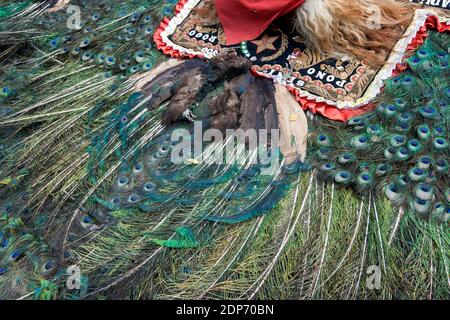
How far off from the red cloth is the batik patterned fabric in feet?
0.18

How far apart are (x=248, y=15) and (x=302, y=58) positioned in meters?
0.46

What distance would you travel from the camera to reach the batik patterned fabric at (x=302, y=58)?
113 inches

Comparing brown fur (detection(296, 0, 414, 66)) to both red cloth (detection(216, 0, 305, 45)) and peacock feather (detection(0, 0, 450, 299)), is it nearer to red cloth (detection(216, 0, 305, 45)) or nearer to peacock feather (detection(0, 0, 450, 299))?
red cloth (detection(216, 0, 305, 45))

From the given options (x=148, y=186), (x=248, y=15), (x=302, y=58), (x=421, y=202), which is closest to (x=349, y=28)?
(x=302, y=58)

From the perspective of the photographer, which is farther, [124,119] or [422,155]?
[124,119]

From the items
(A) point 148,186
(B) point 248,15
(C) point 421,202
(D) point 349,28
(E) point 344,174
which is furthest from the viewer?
(B) point 248,15

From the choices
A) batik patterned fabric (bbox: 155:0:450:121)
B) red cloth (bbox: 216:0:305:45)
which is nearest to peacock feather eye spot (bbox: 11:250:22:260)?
batik patterned fabric (bbox: 155:0:450:121)

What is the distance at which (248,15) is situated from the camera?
3.28 m

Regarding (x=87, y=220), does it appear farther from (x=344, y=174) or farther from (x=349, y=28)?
(x=349, y=28)

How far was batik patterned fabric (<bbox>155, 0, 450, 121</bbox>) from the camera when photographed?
287 centimetres

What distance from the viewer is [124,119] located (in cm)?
291

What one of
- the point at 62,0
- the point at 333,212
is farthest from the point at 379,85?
the point at 62,0
